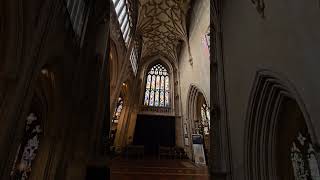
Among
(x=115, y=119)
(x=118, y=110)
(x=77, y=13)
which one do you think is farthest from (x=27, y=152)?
(x=118, y=110)

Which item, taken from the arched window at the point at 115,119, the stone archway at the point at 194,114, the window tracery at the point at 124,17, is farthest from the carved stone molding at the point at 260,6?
the arched window at the point at 115,119

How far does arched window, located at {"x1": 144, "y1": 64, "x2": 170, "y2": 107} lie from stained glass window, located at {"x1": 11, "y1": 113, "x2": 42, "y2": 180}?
1066 centimetres

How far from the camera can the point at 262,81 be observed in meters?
5.86

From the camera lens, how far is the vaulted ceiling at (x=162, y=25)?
1566 centimetres

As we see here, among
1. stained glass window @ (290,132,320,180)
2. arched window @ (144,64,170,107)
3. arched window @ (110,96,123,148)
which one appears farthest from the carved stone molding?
arched window @ (144,64,170,107)

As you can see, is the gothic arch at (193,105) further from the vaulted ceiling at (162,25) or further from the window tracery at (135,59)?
the window tracery at (135,59)

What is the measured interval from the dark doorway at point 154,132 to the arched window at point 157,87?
4.51 ft

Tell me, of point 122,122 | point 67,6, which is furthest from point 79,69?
point 122,122

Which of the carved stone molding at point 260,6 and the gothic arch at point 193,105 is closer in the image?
the carved stone molding at point 260,6

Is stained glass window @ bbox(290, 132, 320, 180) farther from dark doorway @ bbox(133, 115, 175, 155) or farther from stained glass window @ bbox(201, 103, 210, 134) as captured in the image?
dark doorway @ bbox(133, 115, 175, 155)

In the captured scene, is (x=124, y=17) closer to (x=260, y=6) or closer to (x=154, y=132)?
(x=154, y=132)

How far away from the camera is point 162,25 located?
56.3 feet

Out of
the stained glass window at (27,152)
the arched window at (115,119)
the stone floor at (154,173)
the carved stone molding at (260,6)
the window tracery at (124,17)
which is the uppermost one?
the window tracery at (124,17)

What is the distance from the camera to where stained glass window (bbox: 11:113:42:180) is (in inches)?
279
